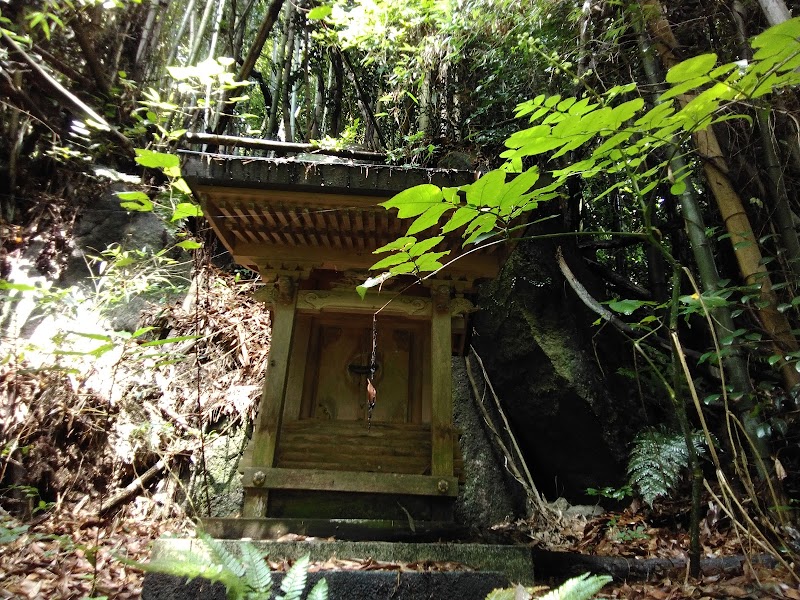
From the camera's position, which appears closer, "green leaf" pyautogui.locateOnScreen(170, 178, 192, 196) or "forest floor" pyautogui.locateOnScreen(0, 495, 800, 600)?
"forest floor" pyautogui.locateOnScreen(0, 495, 800, 600)

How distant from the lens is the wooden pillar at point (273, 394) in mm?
3518

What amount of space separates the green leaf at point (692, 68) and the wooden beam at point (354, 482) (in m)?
2.92

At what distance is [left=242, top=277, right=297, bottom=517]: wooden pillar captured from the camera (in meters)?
3.52

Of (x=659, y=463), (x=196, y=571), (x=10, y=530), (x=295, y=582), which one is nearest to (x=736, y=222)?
(x=659, y=463)

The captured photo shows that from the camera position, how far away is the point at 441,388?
379cm

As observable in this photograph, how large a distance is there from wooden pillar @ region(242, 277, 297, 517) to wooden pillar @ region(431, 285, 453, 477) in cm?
A: 119

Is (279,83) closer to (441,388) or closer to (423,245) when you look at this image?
(441,388)

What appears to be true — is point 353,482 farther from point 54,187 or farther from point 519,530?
point 54,187

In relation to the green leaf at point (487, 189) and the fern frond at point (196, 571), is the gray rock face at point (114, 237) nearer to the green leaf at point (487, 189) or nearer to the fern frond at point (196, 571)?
the fern frond at point (196, 571)

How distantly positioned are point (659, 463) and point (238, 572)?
14.2 ft

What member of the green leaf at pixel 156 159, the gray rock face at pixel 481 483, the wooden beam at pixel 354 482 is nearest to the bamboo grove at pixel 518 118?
the green leaf at pixel 156 159

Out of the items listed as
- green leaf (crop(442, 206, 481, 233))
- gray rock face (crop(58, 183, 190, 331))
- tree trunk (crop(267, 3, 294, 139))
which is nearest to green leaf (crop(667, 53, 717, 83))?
green leaf (crop(442, 206, 481, 233))

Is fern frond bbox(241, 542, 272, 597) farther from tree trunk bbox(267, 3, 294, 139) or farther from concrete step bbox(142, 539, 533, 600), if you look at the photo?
tree trunk bbox(267, 3, 294, 139)

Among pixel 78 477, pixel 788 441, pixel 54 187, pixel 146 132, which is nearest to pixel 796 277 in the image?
pixel 788 441
